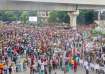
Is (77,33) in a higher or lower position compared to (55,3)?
lower

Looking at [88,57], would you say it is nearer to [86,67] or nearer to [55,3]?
[86,67]

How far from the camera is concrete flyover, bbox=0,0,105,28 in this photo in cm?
1129

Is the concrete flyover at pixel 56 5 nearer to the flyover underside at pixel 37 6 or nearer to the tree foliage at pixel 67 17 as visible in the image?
the flyover underside at pixel 37 6

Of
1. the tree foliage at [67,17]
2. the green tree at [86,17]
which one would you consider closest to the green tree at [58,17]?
the tree foliage at [67,17]

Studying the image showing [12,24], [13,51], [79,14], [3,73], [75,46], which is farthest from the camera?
[79,14]

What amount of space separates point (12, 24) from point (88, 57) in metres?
4.14

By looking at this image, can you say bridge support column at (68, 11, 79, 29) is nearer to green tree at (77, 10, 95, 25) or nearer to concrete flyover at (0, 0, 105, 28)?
concrete flyover at (0, 0, 105, 28)

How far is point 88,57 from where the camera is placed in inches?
380

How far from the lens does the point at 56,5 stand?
13.2 m

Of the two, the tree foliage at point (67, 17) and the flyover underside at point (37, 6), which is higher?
the flyover underside at point (37, 6)

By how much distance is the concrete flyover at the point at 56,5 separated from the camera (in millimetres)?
11289

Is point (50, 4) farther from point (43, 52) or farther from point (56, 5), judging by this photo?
point (43, 52)

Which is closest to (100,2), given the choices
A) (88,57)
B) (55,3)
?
(55,3)

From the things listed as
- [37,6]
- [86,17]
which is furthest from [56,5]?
[86,17]
